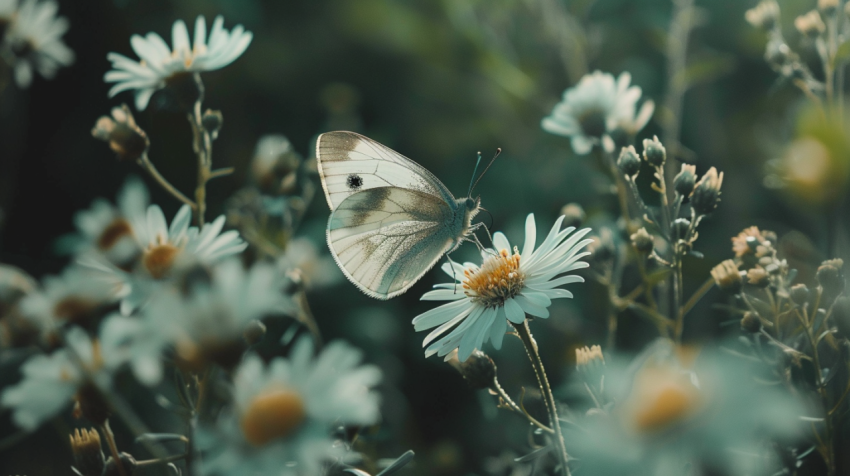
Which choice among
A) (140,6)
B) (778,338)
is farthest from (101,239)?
(140,6)

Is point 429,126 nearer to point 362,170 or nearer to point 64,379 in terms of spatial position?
point 362,170

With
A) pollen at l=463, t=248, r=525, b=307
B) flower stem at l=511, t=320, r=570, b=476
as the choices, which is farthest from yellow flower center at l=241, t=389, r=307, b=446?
pollen at l=463, t=248, r=525, b=307

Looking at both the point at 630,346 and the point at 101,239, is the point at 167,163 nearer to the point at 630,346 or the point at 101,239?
the point at 101,239

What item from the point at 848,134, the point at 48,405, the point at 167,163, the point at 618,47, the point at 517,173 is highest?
the point at 848,134

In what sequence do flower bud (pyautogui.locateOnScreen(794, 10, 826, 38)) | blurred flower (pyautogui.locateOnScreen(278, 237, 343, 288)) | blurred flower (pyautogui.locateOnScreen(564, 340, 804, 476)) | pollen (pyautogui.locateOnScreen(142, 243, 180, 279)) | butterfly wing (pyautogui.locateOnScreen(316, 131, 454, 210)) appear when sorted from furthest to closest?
blurred flower (pyautogui.locateOnScreen(278, 237, 343, 288))
butterfly wing (pyautogui.locateOnScreen(316, 131, 454, 210))
flower bud (pyautogui.locateOnScreen(794, 10, 826, 38))
pollen (pyautogui.locateOnScreen(142, 243, 180, 279))
blurred flower (pyautogui.locateOnScreen(564, 340, 804, 476))

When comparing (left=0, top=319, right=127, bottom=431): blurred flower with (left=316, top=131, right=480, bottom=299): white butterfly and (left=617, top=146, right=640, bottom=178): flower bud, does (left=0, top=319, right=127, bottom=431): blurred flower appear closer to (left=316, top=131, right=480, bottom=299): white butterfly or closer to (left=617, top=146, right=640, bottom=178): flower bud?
(left=316, top=131, right=480, bottom=299): white butterfly

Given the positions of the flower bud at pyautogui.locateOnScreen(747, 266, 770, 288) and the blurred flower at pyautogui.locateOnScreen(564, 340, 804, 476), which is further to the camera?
the flower bud at pyautogui.locateOnScreen(747, 266, 770, 288)
